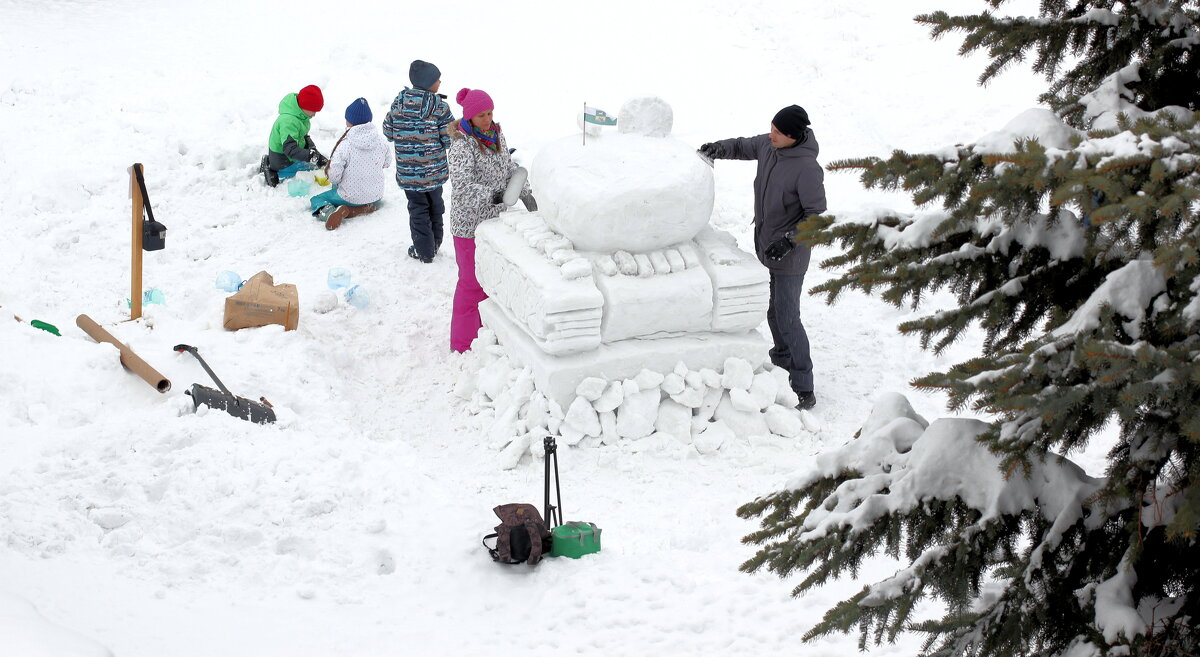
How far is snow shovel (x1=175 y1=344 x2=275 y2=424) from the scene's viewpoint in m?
6.24

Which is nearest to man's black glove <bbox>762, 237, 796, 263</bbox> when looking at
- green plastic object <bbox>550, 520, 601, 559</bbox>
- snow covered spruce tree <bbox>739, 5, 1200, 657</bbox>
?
green plastic object <bbox>550, 520, 601, 559</bbox>

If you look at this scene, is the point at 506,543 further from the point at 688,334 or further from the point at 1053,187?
the point at 1053,187

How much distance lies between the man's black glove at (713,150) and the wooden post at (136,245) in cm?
357

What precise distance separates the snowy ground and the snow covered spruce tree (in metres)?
1.91

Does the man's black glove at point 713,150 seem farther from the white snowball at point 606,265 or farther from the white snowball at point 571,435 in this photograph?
the white snowball at point 571,435

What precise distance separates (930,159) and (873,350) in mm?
5331

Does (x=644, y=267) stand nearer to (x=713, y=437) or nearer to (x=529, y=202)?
(x=713, y=437)

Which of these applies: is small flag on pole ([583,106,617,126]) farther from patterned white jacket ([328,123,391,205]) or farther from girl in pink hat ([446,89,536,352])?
patterned white jacket ([328,123,391,205])

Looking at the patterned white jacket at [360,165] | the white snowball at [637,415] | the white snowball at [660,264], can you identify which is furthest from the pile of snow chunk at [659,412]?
the patterned white jacket at [360,165]

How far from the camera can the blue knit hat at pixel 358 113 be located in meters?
9.16

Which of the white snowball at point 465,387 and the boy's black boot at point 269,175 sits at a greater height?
the boy's black boot at point 269,175

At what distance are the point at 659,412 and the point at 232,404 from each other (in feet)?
8.04

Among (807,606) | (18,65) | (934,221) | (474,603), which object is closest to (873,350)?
(807,606)

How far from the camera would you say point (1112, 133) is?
266 centimetres
